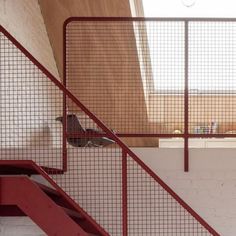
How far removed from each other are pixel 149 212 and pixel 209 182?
576 mm

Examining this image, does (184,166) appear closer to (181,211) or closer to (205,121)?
(181,211)

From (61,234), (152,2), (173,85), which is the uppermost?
(152,2)

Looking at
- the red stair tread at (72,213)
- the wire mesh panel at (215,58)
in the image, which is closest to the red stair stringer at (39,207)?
the red stair tread at (72,213)

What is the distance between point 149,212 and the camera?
5480 millimetres

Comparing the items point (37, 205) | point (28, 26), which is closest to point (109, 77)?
point (28, 26)

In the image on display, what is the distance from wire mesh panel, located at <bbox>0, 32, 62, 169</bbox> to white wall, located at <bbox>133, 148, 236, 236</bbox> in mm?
989

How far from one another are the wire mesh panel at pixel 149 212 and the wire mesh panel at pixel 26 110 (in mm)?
665

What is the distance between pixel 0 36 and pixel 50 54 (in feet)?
7.19

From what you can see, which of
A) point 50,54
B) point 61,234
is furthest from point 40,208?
point 50,54

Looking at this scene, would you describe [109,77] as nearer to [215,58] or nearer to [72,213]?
[215,58]

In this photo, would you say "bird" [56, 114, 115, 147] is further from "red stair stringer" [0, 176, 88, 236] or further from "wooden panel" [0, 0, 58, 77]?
"red stair stringer" [0, 176, 88, 236]

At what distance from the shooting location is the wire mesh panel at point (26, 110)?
5.23 meters

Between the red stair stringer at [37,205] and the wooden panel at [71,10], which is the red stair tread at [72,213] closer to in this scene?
the red stair stringer at [37,205]

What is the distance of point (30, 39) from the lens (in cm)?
667
